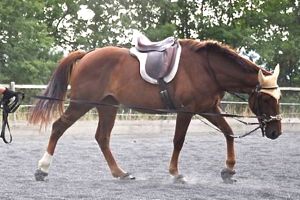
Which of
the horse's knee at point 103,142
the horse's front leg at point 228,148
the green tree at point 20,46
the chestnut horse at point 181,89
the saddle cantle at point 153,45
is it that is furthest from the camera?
the green tree at point 20,46

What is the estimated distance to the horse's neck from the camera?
6.80 metres

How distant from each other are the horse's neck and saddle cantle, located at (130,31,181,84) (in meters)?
0.45

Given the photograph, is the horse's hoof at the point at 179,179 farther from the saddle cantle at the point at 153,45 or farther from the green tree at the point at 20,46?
the green tree at the point at 20,46

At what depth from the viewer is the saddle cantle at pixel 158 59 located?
6.78 m

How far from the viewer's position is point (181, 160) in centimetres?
914

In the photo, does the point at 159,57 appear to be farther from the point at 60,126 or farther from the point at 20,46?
the point at 20,46

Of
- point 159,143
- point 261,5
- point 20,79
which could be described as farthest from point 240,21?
point 159,143

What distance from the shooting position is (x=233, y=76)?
6.80 m

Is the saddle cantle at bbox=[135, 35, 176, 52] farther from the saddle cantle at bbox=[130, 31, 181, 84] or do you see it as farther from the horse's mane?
the horse's mane

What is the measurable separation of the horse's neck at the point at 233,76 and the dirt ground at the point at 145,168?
1095 millimetres

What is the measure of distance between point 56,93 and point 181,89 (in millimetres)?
1724

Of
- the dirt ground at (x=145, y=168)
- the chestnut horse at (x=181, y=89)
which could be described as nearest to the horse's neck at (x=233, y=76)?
the chestnut horse at (x=181, y=89)

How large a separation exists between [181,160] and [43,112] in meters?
2.55

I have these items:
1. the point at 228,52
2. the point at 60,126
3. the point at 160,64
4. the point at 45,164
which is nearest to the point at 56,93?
the point at 60,126
